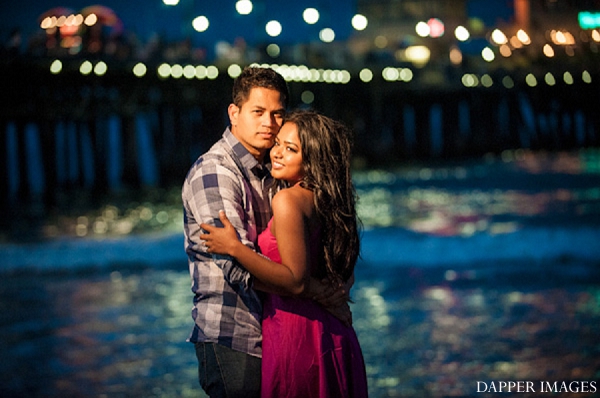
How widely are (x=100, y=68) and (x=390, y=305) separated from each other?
28.1 m

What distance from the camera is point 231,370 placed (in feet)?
10.0

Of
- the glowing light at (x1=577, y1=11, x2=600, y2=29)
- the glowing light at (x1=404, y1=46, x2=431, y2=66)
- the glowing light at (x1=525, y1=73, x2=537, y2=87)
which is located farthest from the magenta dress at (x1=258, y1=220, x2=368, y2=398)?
the glowing light at (x1=577, y1=11, x2=600, y2=29)

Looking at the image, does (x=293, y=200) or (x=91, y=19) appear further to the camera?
(x=91, y=19)

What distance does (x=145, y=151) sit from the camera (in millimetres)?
63562

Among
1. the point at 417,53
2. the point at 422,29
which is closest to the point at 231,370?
the point at 422,29

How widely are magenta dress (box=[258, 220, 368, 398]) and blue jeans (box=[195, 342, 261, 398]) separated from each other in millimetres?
42

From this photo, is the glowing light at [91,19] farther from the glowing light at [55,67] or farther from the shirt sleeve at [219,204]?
the shirt sleeve at [219,204]

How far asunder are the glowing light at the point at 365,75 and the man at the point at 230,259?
170 feet

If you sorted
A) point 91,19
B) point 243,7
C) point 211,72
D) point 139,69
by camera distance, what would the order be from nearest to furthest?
point 139,69
point 243,7
point 211,72
point 91,19

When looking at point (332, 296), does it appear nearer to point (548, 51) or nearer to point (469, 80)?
point (469, 80)

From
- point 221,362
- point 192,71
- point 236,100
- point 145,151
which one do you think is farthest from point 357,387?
point 145,151

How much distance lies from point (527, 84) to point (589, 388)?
61340 millimetres

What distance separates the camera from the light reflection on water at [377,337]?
6.93 meters

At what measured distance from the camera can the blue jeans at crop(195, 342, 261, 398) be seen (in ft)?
10.0
